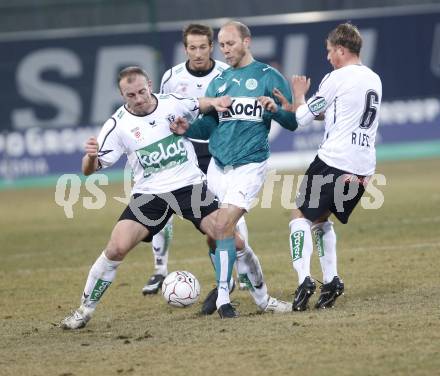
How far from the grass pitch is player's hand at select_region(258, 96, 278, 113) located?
163cm

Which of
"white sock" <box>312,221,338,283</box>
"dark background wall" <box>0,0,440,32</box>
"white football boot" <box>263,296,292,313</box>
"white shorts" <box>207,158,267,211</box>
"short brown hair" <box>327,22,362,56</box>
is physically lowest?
"white football boot" <box>263,296,292,313</box>

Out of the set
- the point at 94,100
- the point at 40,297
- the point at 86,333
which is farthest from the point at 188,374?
the point at 94,100

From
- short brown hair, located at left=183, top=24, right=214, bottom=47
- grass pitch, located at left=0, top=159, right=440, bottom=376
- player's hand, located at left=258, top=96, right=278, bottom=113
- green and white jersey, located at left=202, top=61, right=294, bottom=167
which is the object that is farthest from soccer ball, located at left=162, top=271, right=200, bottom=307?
short brown hair, located at left=183, top=24, right=214, bottom=47

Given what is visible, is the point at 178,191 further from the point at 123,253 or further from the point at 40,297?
the point at 40,297

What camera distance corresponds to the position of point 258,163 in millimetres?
8211

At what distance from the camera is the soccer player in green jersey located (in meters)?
8.05

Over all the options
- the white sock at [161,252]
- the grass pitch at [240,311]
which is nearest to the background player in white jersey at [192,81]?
the white sock at [161,252]

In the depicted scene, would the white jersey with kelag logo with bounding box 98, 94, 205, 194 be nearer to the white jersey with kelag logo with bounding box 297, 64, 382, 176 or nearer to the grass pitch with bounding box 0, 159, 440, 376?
the white jersey with kelag logo with bounding box 297, 64, 382, 176

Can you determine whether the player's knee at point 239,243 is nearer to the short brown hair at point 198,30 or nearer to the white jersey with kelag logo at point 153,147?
the white jersey with kelag logo at point 153,147

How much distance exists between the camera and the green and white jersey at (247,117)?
813cm

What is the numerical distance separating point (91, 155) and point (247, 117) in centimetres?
130

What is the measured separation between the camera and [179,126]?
8.13 m

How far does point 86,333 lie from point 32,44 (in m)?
16.4

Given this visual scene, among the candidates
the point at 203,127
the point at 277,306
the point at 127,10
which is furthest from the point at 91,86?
the point at 277,306
